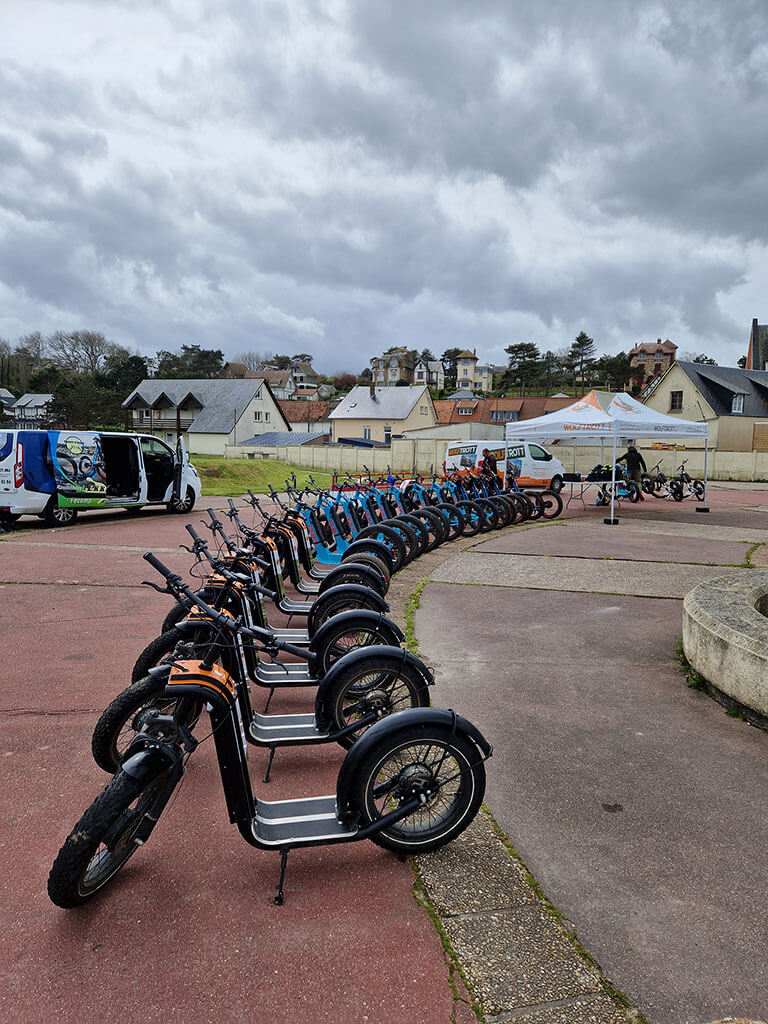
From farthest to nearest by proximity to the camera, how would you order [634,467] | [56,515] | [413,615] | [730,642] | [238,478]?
[238,478] < [634,467] < [56,515] < [413,615] < [730,642]

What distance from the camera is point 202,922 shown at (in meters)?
2.28

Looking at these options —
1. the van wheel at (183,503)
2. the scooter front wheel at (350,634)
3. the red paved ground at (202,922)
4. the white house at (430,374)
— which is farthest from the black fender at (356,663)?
the white house at (430,374)

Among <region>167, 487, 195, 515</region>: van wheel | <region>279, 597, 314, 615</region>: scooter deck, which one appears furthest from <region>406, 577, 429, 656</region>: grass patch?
<region>167, 487, 195, 515</region>: van wheel

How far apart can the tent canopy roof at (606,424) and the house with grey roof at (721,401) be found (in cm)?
2343

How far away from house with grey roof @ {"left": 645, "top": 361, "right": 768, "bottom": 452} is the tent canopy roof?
23.4 meters

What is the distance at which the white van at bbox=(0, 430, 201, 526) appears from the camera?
37.5 feet

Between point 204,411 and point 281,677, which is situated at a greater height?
point 204,411

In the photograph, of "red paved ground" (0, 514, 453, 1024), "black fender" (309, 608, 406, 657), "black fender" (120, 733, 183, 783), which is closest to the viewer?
"red paved ground" (0, 514, 453, 1024)

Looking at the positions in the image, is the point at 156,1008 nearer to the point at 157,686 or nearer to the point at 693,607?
the point at 157,686

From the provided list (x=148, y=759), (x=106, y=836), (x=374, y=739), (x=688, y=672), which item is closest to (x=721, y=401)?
(x=688, y=672)

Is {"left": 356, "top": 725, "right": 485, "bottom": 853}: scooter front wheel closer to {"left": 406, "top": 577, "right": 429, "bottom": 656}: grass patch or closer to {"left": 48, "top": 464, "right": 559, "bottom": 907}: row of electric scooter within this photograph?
{"left": 48, "top": 464, "right": 559, "bottom": 907}: row of electric scooter

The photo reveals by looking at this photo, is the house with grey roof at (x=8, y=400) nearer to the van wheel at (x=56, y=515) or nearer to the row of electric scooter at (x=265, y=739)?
the van wheel at (x=56, y=515)

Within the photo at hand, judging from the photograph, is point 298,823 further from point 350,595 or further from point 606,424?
point 606,424

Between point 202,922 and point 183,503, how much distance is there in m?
13.2
